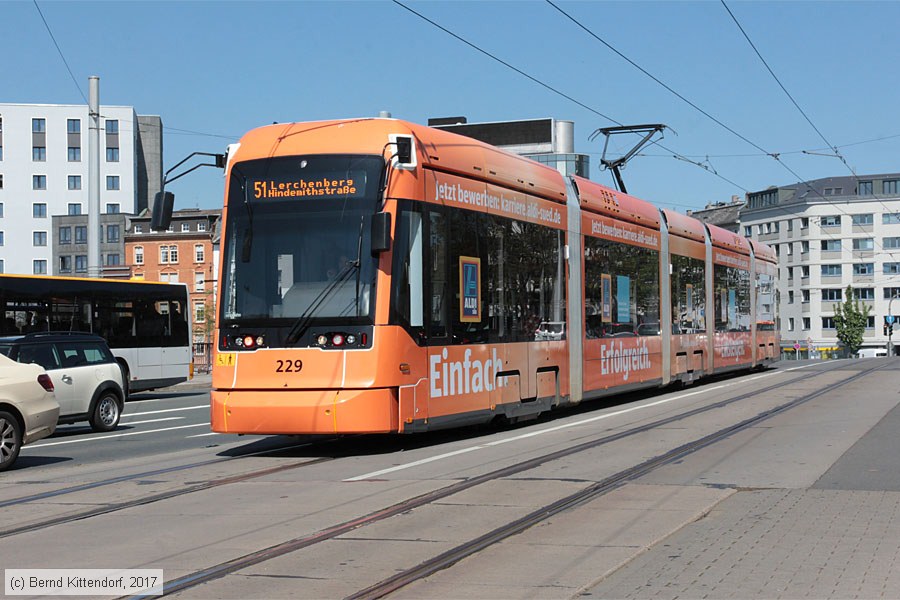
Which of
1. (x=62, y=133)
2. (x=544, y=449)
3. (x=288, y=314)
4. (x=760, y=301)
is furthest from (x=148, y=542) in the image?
(x=62, y=133)

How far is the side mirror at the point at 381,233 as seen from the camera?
12289mm

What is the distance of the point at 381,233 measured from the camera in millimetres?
12289

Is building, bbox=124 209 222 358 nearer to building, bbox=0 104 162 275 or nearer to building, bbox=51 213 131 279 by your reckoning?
building, bbox=51 213 131 279

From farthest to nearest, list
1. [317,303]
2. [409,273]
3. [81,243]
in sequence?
1. [81,243]
2. [409,273]
3. [317,303]

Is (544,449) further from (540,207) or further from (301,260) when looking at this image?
(540,207)

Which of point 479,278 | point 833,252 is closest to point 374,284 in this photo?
point 479,278

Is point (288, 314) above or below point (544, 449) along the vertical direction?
above

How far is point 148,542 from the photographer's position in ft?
25.9

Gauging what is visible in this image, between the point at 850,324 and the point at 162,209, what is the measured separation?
9944cm

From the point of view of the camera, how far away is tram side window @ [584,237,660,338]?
19.2 m

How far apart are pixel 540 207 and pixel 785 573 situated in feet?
34.8

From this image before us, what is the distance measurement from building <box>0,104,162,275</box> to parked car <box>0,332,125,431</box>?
88442mm

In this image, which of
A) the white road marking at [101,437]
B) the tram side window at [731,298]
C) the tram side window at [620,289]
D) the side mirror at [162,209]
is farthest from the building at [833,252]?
the side mirror at [162,209]

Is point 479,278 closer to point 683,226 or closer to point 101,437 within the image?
point 101,437
